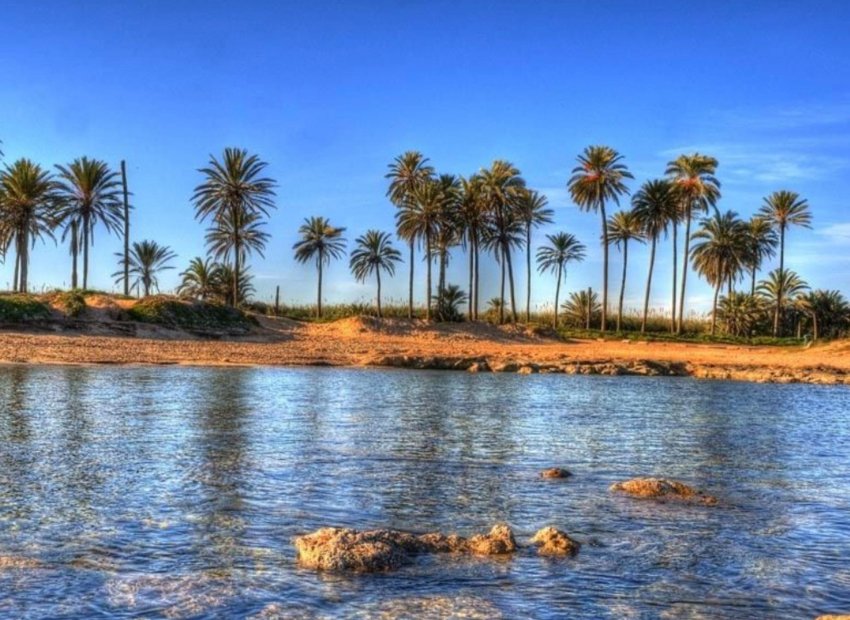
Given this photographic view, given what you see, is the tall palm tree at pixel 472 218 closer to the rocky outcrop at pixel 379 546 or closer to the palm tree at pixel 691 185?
the palm tree at pixel 691 185

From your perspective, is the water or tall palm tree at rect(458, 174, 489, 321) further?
tall palm tree at rect(458, 174, 489, 321)

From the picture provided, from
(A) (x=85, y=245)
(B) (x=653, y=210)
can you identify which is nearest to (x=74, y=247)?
(A) (x=85, y=245)

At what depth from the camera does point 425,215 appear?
7300cm

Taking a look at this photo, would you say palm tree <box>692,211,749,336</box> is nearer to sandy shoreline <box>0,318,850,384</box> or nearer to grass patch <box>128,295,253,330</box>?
sandy shoreline <box>0,318,850,384</box>

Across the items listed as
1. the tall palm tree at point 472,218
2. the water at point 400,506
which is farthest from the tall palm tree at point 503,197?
the water at point 400,506

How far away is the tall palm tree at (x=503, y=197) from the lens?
75188mm

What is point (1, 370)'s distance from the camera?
29.0m

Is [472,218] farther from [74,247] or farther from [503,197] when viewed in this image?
[74,247]

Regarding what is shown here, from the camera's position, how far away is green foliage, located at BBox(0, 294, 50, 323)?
41.7 meters

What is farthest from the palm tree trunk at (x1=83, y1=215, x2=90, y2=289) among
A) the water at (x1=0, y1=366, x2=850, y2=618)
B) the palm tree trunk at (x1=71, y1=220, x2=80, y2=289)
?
the water at (x1=0, y1=366, x2=850, y2=618)

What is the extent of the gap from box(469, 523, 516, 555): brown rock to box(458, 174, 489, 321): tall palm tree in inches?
2631

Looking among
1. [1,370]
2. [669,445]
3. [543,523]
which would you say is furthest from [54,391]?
Answer: [543,523]

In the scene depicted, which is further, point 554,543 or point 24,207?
point 24,207

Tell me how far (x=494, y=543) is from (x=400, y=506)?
7.62 feet
